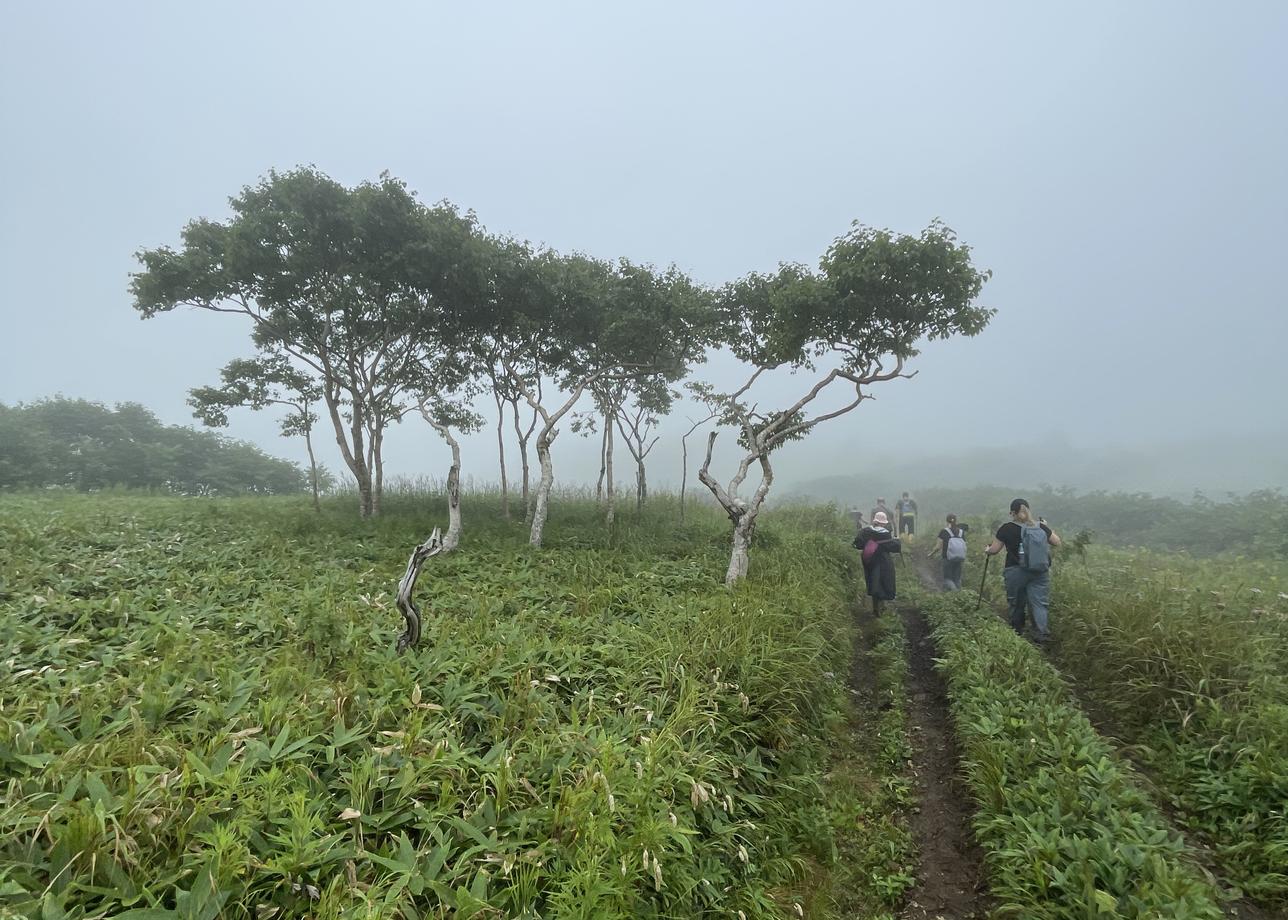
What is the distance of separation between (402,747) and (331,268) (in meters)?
11.8

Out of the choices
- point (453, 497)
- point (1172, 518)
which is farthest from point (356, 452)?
point (1172, 518)

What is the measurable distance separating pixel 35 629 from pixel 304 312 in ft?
31.3

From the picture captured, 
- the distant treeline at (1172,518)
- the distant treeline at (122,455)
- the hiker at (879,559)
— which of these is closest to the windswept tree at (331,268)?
the hiker at (879,559)

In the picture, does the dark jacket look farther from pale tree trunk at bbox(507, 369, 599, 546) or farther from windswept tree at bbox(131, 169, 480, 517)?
windswept tree at bbox(131, 169, 480, 517)

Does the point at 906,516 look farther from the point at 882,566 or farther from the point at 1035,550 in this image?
the point at 1035,550

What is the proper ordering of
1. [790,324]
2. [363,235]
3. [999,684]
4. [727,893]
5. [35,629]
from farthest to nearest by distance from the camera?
1. [363,235]
2. [790,324]
3. [999,684]
4. [35,629]
5. [727,893]

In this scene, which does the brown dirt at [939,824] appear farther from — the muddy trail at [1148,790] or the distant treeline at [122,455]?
the distant treeline at [122,455]

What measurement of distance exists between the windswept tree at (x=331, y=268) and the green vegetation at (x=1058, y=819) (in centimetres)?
1196

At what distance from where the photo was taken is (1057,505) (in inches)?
1006

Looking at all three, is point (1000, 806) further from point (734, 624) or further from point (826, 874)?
point (734, 624)

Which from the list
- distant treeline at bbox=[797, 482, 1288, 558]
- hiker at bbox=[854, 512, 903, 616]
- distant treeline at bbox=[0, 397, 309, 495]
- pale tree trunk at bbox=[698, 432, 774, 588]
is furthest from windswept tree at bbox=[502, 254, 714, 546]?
distant treeline at bbox=[0, 397, 309, 495]

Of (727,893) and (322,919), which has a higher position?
(322,919)

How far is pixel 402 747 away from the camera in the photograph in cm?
335

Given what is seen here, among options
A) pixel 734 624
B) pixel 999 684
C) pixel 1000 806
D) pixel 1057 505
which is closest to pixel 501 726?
pixel 734 624
